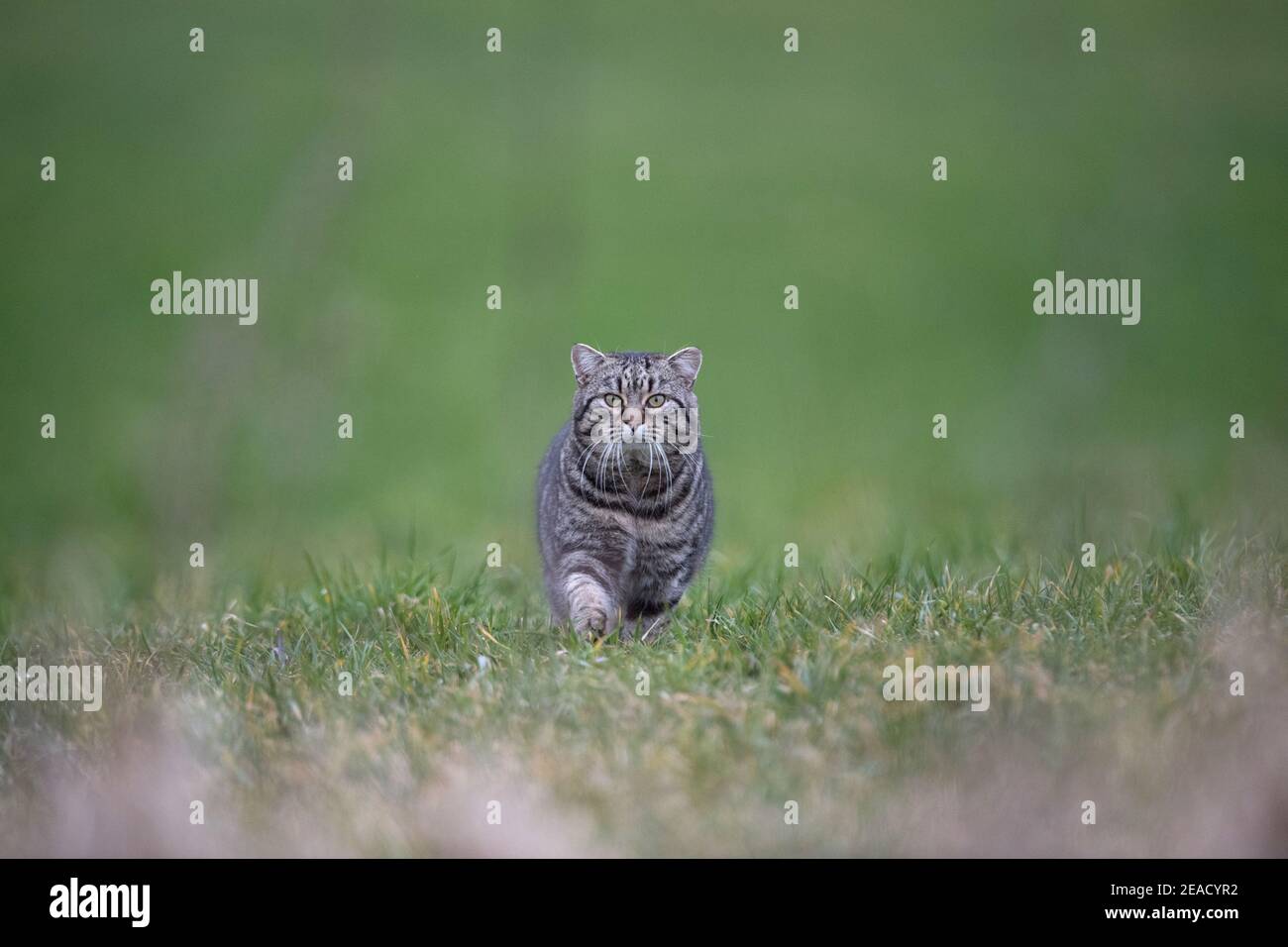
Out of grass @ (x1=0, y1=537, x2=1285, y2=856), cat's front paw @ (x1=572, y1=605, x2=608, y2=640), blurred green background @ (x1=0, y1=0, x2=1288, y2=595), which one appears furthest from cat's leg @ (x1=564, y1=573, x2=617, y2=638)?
blurred green background @ (x1=0, y1=0, x2=1288, y2=595)

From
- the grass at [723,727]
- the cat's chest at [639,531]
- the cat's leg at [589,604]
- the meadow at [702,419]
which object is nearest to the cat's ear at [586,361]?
the cat's chest at [639,531]

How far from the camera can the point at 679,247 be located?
16516 mm

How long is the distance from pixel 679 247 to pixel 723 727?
1269 cm

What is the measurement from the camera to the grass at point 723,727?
394cm

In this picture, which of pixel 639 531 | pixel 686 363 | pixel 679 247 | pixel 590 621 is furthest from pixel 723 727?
pixel 679 247

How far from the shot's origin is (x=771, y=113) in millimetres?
18141

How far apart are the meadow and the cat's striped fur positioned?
1.24ft

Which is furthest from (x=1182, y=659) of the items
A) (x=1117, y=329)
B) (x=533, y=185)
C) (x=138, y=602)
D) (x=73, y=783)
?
(x=533, y=185)

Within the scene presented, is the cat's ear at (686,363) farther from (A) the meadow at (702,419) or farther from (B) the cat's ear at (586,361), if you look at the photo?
(A) the meadow at (702,419)

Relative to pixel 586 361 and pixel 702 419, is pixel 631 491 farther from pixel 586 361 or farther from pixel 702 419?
pixel 702 419

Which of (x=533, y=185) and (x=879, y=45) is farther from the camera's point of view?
(x=879, y=45)

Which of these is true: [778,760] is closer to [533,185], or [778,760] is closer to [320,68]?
[533,185]

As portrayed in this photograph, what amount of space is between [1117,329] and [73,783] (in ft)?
37.5

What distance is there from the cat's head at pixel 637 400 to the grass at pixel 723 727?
87 centimetres
